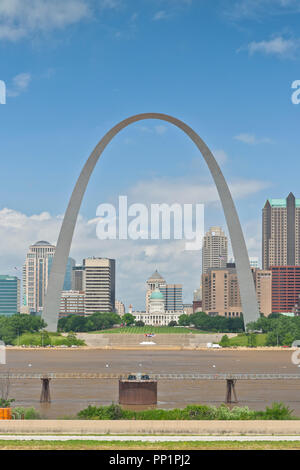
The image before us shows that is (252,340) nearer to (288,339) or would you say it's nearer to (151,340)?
(288,339)

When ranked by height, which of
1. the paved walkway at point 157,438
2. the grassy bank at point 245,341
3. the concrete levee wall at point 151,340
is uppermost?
the paved walkway at point 157,438

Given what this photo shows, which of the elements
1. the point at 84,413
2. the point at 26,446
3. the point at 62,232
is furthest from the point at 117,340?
the point at 26,446

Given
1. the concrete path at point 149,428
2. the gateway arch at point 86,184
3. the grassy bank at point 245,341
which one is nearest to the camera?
the concrete path at point 149,428

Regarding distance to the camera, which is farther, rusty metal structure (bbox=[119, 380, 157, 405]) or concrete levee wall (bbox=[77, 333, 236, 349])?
concrete levee wall (bbox=[77, 333, 236, 349])

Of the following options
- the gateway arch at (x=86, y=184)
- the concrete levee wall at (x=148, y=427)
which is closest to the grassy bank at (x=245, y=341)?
the gateway arch at (x=86, y=184)

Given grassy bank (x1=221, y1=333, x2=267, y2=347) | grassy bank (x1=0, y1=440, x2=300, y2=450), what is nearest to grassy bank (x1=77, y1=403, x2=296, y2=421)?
grassy bank (x1=0, y1=440, x2=300, y2=450)

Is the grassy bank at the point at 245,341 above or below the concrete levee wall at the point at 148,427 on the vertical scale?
below

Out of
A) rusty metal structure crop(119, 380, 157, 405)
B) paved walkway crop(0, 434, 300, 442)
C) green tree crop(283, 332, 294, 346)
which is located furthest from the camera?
green tree crop(283, 332, 294, 346)

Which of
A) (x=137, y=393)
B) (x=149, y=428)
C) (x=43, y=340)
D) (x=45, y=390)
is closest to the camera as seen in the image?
(x=149, y=428)

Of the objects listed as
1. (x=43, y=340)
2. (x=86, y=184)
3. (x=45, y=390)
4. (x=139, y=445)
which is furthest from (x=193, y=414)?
(x=43, y=340)

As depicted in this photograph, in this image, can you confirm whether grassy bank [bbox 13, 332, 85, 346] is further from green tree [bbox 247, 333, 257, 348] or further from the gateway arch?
green tree [bbox 247, 333, 257, 348]

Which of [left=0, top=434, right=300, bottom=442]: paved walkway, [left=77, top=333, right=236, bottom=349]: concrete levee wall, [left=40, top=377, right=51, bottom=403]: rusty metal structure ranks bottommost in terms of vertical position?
[left=77, top=333, right=236, bottom=349]: concrete levee wall

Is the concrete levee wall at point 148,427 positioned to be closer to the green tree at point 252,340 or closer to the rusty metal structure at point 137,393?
the rusty metal structure at point 137,393

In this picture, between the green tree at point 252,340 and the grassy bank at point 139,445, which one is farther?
the green tree at point 252,340
